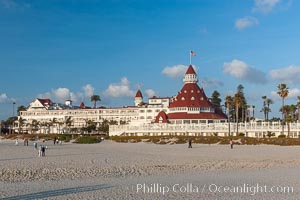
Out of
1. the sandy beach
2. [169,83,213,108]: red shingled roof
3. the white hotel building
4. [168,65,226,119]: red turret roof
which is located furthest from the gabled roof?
the sandy beach

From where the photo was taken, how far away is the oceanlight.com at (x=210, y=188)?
15.0 meters

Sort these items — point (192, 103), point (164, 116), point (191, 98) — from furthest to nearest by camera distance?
point (191, 98)
point (192, 103)
point (164, 116)

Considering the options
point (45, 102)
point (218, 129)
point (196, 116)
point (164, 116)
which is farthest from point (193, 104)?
point (45, 102)

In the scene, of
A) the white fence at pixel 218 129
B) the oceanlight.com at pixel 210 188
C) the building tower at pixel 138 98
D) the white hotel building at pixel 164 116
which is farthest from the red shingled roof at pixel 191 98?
the oceanlight.com at pixel 210 188

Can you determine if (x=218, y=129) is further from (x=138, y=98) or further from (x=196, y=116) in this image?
(x=138, y=98)

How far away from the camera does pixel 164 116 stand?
3460 inches

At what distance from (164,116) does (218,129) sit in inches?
768

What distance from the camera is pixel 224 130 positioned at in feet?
229

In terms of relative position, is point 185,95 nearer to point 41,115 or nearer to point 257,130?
point 257,130

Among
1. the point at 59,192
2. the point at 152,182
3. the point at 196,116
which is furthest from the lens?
the point at 196,116

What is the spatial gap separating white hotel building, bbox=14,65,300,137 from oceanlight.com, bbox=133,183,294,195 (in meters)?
50.2

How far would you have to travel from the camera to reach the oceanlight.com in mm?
14977

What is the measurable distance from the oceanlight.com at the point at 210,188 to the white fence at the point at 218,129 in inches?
1945

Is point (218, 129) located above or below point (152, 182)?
above
